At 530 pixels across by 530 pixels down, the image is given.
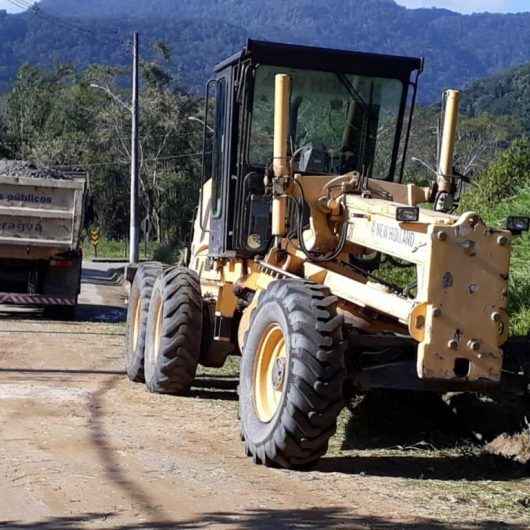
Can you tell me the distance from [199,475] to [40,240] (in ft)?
39.8

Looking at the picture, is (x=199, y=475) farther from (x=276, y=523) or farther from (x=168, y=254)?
(x=168, y=254)

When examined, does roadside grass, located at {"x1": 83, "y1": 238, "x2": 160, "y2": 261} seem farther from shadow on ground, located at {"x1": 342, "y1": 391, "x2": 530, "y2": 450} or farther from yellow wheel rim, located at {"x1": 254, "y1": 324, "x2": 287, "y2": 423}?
yellow wheel rim, located at {"x1": 254, "y1": 324, "x2": 287, "y2": 423}

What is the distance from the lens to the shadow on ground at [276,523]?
6.22 meters

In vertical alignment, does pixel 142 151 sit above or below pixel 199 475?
above

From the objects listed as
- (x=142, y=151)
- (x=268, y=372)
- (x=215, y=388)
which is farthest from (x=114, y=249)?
(x=268, y=372)

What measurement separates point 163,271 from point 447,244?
530 centimetres

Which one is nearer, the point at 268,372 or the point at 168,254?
the point at 268,372

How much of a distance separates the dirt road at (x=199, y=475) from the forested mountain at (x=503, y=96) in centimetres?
7703

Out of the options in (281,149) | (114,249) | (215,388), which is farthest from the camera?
(114,249)

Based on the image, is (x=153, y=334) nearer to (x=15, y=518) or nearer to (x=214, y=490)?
(x=214, y=490)

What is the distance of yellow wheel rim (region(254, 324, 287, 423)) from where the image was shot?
835 centimetres

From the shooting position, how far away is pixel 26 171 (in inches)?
826

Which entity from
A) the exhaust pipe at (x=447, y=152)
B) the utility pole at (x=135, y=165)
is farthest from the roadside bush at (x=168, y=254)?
the exhaust pipe at (x=447, y=152)

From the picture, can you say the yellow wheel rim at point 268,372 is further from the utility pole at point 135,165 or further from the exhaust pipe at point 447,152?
the utility pole at point 135,165
